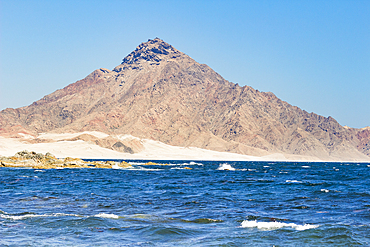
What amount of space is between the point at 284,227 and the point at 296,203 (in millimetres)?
8548

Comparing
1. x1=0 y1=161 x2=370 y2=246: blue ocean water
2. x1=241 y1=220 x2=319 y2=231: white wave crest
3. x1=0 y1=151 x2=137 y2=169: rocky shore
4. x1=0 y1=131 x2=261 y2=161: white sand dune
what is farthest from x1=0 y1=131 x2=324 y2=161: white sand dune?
x1=241 y1=220 x2=319 y2=231: white wave crest

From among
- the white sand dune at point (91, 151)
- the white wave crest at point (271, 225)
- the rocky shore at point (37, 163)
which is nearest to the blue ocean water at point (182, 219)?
the white wave crest at point (271, 225)

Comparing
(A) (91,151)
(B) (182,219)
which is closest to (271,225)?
(B) (182,219)

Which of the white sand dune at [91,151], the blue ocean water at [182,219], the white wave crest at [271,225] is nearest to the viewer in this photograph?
the blue ocean water at [182,219]

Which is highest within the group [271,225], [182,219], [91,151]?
[271,225]

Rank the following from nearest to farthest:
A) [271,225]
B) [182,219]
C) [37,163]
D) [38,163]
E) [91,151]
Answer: [271,225]
[182,219]
[37,163]
[38,163]
[91,151]

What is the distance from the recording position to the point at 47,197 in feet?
88.9

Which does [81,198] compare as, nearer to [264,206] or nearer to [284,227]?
[264,206]

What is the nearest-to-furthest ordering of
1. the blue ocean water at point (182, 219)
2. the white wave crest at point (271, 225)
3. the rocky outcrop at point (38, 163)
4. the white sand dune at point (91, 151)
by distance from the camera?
the blue ocean water at point (182, 219) < the white wave crest at point (271, 225) < the rocky outcrop at point (38, 163) < the white sand dune at point (91, 151)

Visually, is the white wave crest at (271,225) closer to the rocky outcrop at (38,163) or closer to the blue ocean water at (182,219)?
the blue ocean water at (182,219)

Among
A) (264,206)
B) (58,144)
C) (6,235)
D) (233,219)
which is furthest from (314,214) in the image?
(58,144)

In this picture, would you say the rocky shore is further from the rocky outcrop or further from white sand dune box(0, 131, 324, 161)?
white sand dune box(0, 131, 324, 161)

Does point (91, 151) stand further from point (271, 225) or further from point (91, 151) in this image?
point (271, 225)

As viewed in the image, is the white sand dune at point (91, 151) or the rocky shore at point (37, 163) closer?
the rocky shore at point (37, 163)
